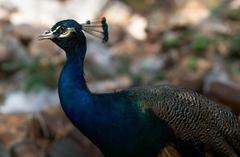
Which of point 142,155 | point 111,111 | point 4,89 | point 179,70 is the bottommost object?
point 4,89

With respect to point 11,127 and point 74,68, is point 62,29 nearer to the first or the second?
point 74,68

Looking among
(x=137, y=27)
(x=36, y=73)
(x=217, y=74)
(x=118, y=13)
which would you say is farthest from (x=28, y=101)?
(x=118, y=13)

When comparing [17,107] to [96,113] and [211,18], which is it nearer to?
[211,18]

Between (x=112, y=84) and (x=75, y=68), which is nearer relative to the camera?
(x=75, y=68)

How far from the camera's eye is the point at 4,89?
7203 mm

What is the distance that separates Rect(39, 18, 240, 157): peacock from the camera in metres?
3.03

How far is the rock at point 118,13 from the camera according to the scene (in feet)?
30.6

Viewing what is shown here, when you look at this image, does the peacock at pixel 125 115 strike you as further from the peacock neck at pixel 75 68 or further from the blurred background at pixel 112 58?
the blurred background at pixel 112 58

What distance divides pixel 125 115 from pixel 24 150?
199 centimetres

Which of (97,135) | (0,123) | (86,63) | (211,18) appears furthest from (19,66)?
(97,135)

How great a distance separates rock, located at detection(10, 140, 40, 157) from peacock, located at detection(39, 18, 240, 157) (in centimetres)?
181

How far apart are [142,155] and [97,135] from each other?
0.23 m

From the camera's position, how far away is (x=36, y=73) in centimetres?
703

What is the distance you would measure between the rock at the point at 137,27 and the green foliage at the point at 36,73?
1.90m
